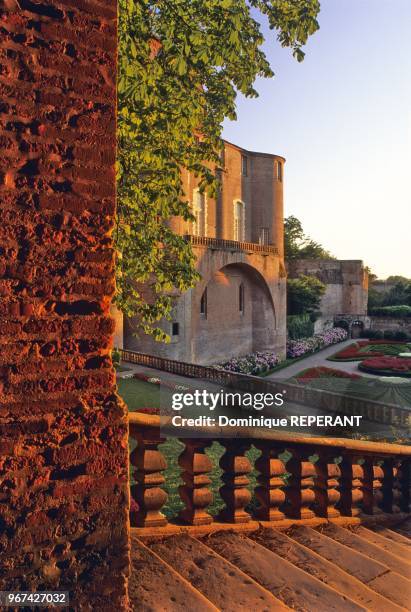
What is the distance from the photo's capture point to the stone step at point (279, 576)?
106 inches

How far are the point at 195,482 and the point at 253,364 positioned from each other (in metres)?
25.2

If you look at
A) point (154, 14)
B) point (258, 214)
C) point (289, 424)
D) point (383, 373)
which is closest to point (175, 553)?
point (154, 14)

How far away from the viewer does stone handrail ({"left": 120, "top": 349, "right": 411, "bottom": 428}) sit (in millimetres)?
Result: 13430

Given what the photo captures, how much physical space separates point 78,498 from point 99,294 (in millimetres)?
951

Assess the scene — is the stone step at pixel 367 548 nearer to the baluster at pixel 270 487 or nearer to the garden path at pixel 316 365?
the baluster at pixel 270 487

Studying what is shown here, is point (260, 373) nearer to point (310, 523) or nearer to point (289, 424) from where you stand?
point (289, 424)

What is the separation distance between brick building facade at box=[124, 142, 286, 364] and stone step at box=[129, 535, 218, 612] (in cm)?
2142

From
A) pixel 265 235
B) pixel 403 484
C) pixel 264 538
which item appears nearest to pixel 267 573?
pixel 264 538

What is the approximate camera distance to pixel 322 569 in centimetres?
311

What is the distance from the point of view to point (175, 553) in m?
3.02

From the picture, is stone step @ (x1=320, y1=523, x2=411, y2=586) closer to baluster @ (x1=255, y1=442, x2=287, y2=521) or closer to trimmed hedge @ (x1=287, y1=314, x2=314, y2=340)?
baluster @ (x1=255, y1=442, x2=287, y2=521)

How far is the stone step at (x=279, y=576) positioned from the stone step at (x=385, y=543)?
1.12 metres

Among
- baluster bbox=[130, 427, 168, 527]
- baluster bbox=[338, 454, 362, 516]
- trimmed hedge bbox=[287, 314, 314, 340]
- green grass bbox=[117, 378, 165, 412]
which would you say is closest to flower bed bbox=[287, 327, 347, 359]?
trimmed hedge bbox=[287, 314, 314, 340]

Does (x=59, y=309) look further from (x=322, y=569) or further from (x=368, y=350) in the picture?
(x=368, y=350)
